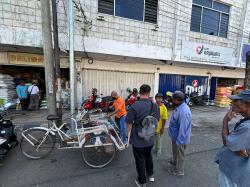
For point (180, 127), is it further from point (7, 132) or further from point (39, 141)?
point (7, 132)

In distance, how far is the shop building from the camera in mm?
5625

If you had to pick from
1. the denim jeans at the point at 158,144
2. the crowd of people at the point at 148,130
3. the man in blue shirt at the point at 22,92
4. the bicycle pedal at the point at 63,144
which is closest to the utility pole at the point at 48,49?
the bicycle pedal at the point at 63,144

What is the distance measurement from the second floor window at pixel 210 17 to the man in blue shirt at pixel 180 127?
7802 millimetres

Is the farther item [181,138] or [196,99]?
[196,99]

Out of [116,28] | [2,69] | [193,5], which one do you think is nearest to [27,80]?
[2,69]

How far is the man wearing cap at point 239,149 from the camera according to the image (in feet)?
4.93

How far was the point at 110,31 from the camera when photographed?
678 centimetres

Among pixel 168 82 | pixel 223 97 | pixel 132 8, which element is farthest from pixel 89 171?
pixel 223 97

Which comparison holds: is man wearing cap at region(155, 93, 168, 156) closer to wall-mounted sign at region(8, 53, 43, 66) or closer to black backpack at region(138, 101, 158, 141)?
black backpack at region(138, 101, 158, 141)

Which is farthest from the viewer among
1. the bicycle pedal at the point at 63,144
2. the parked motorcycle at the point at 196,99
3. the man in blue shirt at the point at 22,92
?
the parked motorcycle at the point at 196,99

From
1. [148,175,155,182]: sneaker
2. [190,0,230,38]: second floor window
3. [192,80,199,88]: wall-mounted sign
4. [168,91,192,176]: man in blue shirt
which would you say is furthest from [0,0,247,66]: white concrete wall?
[148,175,155,182]: sneaker

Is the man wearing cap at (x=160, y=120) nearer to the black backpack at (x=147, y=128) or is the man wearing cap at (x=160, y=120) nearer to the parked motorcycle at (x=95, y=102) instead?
the black backpack at (x=147, y=128)

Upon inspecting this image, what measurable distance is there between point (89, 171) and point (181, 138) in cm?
187

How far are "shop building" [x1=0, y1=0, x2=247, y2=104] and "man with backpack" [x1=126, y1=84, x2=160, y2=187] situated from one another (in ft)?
16.0
